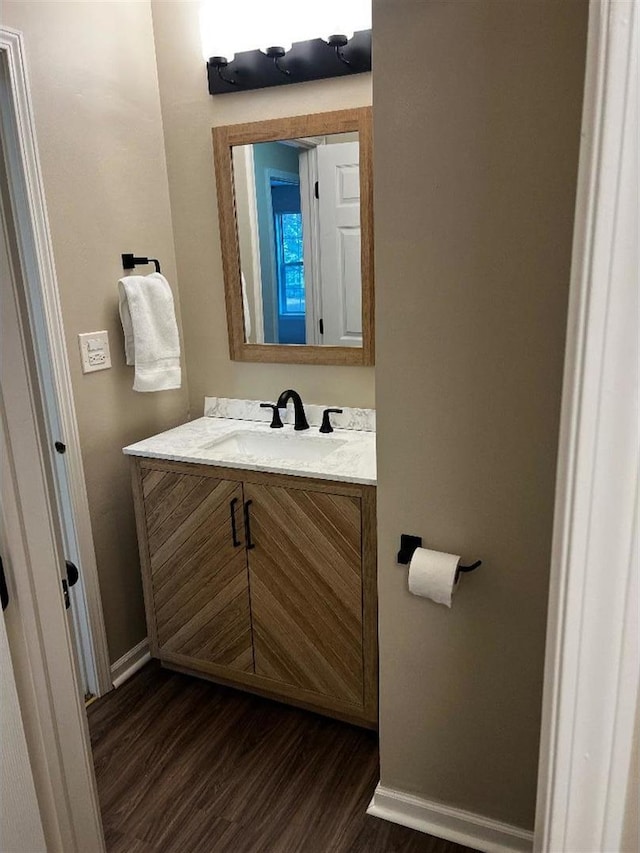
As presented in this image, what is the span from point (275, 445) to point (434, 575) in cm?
103

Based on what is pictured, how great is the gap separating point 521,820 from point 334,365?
1.46 m

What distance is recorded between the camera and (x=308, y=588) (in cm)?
200

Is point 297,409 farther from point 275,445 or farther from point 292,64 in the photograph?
point 292,64

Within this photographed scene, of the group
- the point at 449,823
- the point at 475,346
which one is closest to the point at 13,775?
the point at 475,346

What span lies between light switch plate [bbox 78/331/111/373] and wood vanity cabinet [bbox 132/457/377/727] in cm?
35

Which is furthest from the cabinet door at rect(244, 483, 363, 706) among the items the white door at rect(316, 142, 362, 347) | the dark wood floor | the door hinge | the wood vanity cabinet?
the door hinge

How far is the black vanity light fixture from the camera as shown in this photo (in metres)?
1.99

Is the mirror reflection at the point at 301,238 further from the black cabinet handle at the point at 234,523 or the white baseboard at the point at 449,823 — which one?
the white baseboard at the point at 449,823

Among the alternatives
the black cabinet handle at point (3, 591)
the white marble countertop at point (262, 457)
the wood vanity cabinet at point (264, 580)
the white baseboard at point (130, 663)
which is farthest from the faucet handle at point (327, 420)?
the black cabinet handle at point (3, 591)

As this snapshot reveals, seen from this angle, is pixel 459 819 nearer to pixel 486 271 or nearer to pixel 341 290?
pixel 486 271

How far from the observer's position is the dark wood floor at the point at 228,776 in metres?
1.72

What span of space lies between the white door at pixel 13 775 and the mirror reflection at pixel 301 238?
159cm

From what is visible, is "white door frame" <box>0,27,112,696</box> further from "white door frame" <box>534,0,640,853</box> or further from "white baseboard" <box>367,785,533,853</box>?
"white door frame" <box>534,0,640,853</box>

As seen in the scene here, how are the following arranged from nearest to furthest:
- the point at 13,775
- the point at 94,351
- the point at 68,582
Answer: the point at 13,775
the point at 68,582
the point at 94,351
